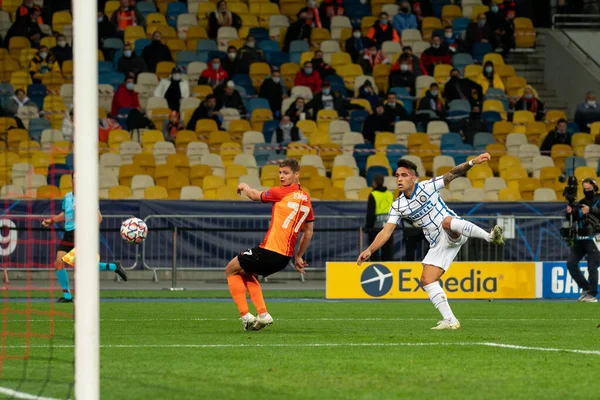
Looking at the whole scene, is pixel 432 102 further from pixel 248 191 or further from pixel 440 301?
pixel 248 191

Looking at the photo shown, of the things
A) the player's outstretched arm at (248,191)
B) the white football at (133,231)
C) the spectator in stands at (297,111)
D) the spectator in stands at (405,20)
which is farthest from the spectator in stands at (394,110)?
the player's outstretched arm at (248,191)

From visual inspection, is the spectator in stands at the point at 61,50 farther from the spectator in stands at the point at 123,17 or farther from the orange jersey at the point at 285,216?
the orange jersey at the point at 285,216

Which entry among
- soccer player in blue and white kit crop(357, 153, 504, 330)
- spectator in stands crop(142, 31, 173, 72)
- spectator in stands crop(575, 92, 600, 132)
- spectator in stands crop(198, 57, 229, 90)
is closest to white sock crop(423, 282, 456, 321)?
soccer player in blue and white kit crop(357, 153, 504, 330)

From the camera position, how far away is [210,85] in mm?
30031

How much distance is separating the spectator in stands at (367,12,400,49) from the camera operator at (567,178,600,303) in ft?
41.0

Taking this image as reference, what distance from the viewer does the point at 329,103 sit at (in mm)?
29734

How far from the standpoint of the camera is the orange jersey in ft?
44.2

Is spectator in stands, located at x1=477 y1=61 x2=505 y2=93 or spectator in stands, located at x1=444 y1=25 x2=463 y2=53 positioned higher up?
spectator in stands, located at x1=444 y1=25 x2=463 y2=53

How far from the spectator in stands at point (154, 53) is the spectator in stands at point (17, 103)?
3.67 m

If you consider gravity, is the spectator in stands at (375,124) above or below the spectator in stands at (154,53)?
below

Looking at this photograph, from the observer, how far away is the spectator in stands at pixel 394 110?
29656 mm

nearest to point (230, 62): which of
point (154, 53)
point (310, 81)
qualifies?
point (154, 53)

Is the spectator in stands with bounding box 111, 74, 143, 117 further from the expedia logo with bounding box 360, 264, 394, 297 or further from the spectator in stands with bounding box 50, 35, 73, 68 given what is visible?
the expedia logo with bounding box 360, 264, 394, 297

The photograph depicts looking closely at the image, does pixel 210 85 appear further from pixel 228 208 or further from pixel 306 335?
pixel 306 335
